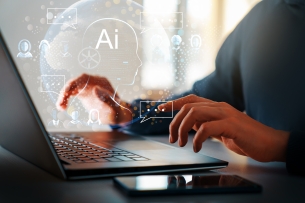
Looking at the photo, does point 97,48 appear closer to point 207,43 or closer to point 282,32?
point 207,43

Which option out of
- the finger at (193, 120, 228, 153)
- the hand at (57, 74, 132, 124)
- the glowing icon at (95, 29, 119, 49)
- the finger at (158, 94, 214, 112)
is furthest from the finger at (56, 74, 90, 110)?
the finger at (193, 120, 228, 153)

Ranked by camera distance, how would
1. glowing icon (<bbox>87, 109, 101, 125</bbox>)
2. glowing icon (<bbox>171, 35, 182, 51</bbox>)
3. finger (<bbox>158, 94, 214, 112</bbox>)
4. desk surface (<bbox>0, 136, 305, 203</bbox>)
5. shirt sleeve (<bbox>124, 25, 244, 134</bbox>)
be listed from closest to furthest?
desk surface (<bbox>0, 136, 305, 203</bbox>), finger (<bbox>158, 94, 214, 112</bbox>), glowing icon (<bbox>87, 109, 101, 125</bbox>), glowing icon (<bbox>171, 35, 182, 51</bbox>), shirt sleeve (<bbox>124, 25, 244, 134</bbox>)

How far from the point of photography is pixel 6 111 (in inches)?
23.6

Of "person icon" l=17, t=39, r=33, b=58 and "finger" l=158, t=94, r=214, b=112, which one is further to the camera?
"person icon" l=17, t=39, r=33, b=58

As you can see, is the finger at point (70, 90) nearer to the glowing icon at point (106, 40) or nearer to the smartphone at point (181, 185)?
the glowing icon at point (106, 40)

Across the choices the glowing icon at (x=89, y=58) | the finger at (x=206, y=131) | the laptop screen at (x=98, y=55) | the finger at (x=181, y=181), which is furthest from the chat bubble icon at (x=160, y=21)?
the finger at (x=181, y=181)

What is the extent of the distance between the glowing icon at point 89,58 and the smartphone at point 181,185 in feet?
1.89

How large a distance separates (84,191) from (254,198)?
0.20 metres

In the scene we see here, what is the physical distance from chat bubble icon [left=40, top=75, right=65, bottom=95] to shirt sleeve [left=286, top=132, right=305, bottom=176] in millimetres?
611

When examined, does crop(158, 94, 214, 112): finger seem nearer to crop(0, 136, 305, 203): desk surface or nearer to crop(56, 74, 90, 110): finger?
crop(0, 136, 305, 203): desk surface

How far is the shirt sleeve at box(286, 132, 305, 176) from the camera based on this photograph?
59 cm

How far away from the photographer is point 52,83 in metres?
1.01

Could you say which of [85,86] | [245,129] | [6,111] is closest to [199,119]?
[245,129]

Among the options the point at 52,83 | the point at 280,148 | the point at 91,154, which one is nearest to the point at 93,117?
the point at 52,83
